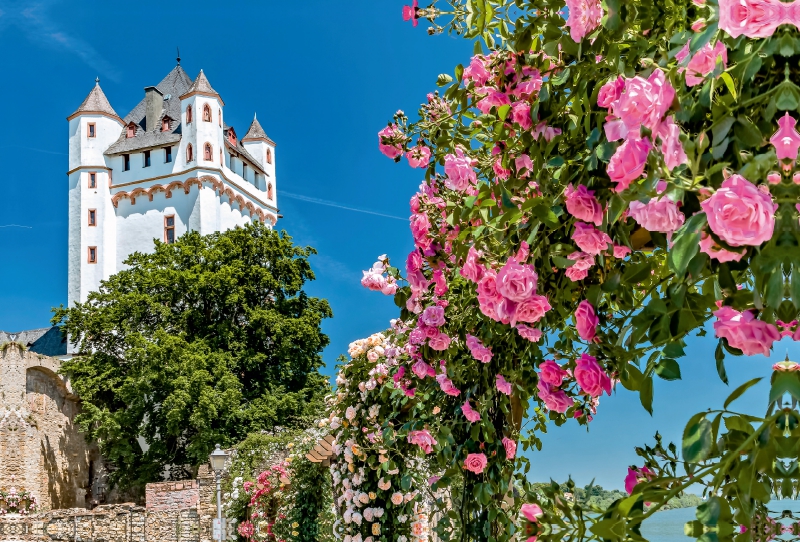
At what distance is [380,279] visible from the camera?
3.57 meters

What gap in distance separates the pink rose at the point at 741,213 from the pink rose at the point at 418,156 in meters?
1.98

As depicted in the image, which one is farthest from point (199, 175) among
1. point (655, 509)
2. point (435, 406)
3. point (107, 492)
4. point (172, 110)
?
point (655, 509)

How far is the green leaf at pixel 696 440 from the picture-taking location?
4.06 ft

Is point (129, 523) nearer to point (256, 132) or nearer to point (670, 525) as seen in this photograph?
point (670, 525)

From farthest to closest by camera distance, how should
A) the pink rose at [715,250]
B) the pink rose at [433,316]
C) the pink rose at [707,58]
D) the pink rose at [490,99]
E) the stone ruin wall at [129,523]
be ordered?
the stone ruin wall at [129,523] < the pink rose at [433,316] < the pink rose at [490,99] < the pink rose at [707,58] < the pink rose at [715,250]

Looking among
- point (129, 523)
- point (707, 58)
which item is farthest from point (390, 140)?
point (129, 523)

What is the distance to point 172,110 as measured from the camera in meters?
39.4

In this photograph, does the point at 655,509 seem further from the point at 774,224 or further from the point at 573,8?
the point at 573,8

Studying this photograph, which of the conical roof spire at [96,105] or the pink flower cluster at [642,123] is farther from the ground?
the conical roof spire at [96,105]

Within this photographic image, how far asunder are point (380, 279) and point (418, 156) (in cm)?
72

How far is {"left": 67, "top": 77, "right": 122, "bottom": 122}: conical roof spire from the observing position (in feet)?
126

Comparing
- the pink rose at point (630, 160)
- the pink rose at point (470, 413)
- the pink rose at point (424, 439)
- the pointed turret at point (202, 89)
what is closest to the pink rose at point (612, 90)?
the pink rose at point (630, 160)

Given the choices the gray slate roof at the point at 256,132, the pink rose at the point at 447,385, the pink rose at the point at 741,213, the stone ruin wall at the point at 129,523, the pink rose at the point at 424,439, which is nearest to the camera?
the pink rose at the point at 741,213

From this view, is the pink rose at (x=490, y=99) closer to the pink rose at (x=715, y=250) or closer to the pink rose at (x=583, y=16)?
the pink rose at (x=583, y=16)
